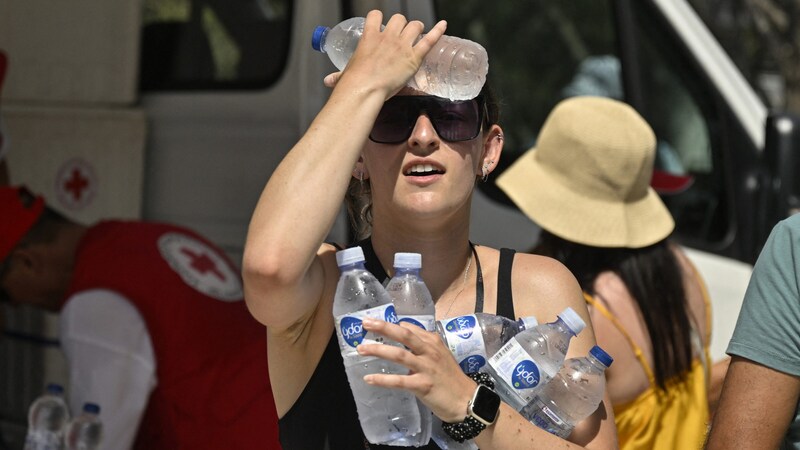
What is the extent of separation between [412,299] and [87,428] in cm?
182

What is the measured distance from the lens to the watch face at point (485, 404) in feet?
6.43

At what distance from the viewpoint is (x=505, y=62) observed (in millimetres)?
4750

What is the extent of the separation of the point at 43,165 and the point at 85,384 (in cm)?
129

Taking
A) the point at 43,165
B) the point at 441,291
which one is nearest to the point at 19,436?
the point at 43,165

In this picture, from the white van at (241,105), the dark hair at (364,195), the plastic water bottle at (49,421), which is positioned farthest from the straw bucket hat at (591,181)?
the plastic water bottle at (49,421)

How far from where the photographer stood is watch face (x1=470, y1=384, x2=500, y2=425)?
6.43 feet

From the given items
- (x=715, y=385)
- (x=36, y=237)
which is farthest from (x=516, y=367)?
(x=36, y=237)

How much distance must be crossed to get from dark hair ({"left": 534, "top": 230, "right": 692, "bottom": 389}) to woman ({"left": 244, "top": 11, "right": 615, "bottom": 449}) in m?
0.94

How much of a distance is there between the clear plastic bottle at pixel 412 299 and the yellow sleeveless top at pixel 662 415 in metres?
1.18

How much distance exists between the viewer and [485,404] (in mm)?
1967

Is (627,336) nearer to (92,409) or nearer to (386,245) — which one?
(386,245)

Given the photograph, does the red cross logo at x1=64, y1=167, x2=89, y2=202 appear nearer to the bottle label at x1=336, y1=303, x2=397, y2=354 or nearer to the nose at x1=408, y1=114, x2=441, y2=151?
the nose at x1=408, y1=114, x2=441, y2=151

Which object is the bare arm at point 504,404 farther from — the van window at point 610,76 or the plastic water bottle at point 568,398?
the van window at point 610,76

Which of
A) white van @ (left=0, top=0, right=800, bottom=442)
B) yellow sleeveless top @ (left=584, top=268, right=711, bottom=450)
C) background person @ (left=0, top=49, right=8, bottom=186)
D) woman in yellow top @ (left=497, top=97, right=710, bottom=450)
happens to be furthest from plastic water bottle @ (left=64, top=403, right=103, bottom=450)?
yellow sleeveless top @ (left=584, top=268, right=711, bottom=450)
